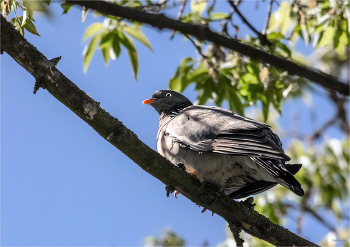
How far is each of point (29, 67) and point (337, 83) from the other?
2.91 m

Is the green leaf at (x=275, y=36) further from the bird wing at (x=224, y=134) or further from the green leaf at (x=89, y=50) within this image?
the green leaf at (x=89, y=50)

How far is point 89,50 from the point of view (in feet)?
15.5

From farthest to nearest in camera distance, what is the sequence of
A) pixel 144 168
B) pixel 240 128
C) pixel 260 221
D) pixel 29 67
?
pixel 240 128 → pixel 260 221 → pixel 144 168 → pixel 29 67

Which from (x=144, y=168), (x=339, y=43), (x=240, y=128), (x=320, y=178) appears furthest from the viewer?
(x=320, y=178)

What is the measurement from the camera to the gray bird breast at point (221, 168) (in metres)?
3.64

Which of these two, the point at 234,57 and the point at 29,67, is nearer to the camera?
the point at 29,67

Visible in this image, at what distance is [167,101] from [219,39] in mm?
1616

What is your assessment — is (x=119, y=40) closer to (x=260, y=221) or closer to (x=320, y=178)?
(x=260, y=221)

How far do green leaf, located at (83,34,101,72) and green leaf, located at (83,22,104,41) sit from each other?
7 centimetres

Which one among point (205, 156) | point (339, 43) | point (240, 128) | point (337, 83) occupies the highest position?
point (339, 43)

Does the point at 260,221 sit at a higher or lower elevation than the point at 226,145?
lower

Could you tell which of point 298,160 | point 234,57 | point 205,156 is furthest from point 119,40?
point 298,160

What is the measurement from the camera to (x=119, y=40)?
4.63m

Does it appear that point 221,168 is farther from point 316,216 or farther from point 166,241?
point 316,216
